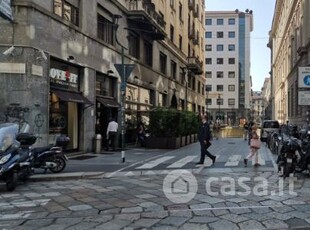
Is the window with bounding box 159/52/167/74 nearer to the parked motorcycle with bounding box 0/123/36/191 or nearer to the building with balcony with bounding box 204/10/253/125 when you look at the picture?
the parked motorcycle with bounding box 0/123/36/191

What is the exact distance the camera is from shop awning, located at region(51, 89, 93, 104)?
17.1m

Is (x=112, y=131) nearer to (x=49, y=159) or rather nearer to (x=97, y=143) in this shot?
(x=97, y=143)

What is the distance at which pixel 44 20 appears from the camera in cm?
1619

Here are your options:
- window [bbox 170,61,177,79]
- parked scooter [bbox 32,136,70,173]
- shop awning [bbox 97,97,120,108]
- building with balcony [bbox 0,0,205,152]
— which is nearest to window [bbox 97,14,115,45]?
building with balcony [bbox 0,0,205,152]

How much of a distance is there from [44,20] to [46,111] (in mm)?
3225

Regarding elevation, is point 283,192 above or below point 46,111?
below

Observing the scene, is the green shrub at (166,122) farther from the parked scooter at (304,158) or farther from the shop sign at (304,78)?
the parked scooter at (304,158)

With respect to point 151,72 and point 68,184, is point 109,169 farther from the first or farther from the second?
point 151,72

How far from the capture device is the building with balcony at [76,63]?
15.1 meters

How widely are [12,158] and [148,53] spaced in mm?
21824

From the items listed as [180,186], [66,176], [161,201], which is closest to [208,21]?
[66,176]

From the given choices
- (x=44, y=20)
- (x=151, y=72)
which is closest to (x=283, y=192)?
(x=44, y=20)

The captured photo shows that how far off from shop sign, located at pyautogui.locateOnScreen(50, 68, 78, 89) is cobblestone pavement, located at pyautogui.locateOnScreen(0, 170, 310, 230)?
6.65 meters

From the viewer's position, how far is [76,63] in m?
18.6
